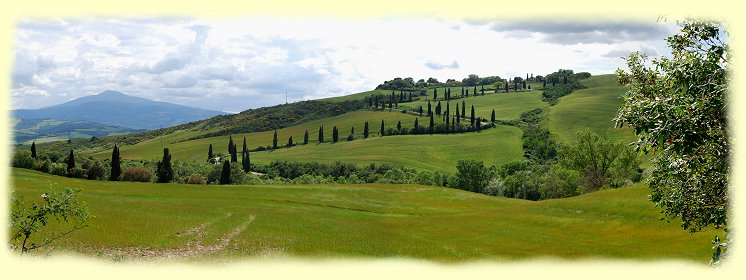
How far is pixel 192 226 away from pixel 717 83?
4083cm

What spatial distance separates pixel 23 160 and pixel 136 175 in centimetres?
2003

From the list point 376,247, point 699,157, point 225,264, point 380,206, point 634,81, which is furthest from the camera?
point 380,206

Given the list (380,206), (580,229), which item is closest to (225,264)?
(580,229)

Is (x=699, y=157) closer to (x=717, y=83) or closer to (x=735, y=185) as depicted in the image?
(x=735, y=185)

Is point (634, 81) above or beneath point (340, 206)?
above

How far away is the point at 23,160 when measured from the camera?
9050 centimetres

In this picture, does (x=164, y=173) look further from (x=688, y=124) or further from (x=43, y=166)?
(x=688, y=124)

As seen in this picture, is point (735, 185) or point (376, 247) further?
point (376, 247)

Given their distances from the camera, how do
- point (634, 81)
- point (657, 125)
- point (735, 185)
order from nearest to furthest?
point (657, 125)
point (735, 185)
point (634, 81)

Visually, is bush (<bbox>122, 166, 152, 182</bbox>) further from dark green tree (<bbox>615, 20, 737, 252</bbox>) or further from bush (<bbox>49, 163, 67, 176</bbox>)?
dark green tree (<bbox>615, 20, 737, 252</bbox>)

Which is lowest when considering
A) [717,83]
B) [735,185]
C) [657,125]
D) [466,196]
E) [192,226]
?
[466,196]

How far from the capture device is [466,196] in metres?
97.8

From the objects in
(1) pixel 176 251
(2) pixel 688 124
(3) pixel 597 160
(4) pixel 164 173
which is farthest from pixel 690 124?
(4) pixel 164 173

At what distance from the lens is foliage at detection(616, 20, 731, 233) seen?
1437 centimetres
